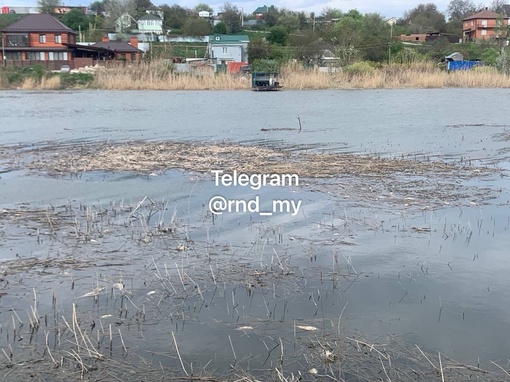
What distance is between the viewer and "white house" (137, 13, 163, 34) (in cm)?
11025

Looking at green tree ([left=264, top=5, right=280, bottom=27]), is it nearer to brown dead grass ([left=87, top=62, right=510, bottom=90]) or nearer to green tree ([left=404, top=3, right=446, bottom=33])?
green tree ([left=404, top=3, right=446, bottom=33])

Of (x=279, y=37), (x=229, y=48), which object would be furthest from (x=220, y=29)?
(x=229, y=48)

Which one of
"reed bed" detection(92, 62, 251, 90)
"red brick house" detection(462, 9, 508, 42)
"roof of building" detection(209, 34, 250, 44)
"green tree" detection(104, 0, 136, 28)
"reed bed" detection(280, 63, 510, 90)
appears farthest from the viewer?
"green tree" detection(104, 0, 136, 28)

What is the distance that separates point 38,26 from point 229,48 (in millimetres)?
22247

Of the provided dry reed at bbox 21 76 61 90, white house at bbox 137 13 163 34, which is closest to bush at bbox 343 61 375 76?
dry reed at bbox 21 76 61 90

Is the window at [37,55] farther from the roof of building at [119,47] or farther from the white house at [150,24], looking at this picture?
the white house at [150,24]

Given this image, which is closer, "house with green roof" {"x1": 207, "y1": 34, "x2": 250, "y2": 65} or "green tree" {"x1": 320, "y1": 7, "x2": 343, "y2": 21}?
"house with green roof" {"x1": 207, "y1": 34, "x2": 250, "y2": 65}

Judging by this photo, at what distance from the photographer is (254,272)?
6.71m

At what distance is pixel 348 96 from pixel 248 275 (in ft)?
104

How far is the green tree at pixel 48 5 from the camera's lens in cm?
11975

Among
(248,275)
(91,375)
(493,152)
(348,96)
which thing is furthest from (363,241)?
(348,96)

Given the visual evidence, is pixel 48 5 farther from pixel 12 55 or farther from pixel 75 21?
pixel 12 55

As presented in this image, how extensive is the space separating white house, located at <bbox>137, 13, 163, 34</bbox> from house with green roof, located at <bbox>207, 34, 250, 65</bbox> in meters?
34.4

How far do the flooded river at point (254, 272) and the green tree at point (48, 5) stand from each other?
116432 millimetres
